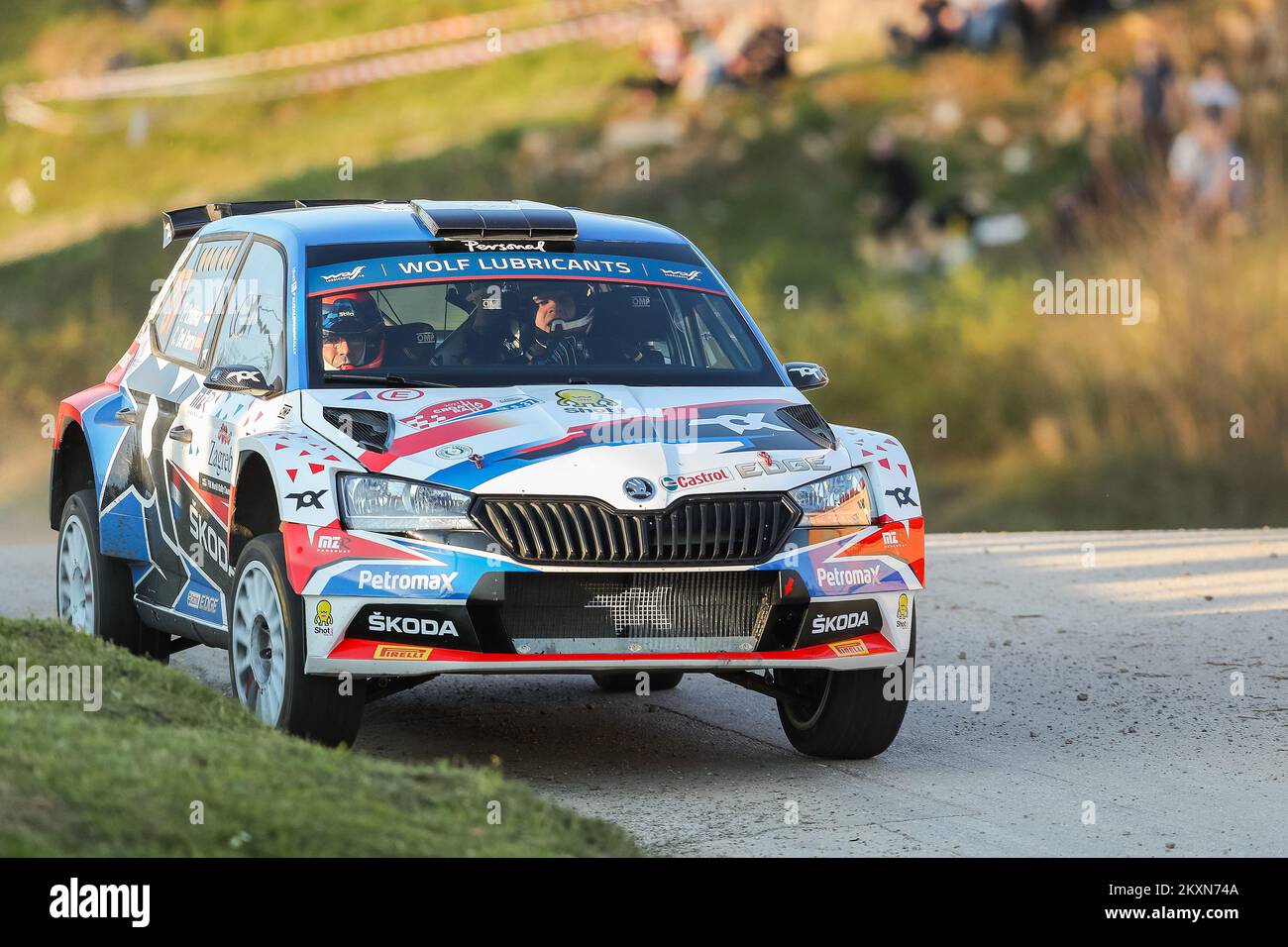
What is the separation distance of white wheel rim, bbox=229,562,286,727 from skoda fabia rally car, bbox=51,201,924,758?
0.05 feet

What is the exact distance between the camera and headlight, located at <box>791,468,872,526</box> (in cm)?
802

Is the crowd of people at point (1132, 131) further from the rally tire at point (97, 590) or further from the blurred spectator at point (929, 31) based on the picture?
the rally tire at point (97, 590)

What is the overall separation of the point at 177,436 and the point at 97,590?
1063 mm

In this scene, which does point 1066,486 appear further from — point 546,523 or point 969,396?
point 546,523

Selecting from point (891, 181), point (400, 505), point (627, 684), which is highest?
point (891, 181)

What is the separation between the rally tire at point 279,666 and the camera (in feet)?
26.1

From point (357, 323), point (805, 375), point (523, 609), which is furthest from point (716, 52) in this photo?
point (523, 609)

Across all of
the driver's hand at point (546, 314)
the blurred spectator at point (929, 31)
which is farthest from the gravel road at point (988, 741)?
the blurred spectator at point (929, 31)

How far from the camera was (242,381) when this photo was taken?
28.1ft

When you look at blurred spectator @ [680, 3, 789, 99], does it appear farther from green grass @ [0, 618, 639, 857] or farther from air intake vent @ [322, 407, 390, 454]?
green grass @ [0, 618, 639, 857]

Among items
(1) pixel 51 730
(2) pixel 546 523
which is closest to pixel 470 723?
(2) pixel 546 523

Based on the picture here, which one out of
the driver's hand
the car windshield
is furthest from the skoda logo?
the driver's hand

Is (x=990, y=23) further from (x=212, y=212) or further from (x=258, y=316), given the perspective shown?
(x=258, y=316)
